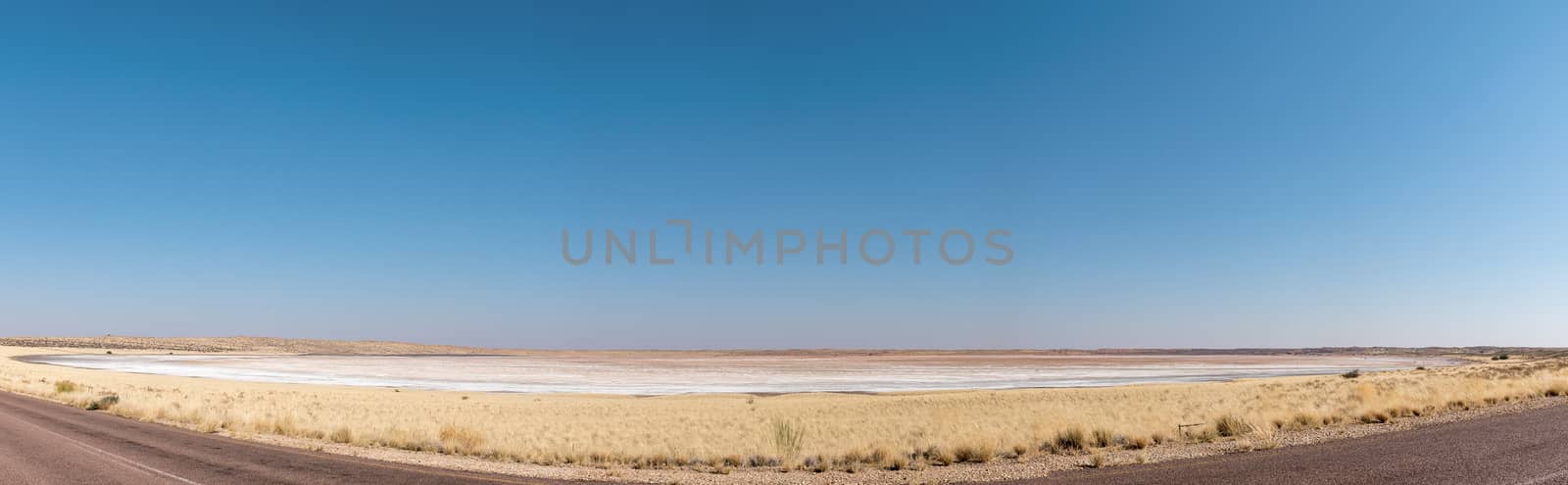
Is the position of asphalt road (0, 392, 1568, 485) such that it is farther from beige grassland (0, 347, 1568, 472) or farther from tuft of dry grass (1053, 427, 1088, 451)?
→ tuft of dry grass (1053, 427, 1088, 451)

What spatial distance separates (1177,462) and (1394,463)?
2.92 metres

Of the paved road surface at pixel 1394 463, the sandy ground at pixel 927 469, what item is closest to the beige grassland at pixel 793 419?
the sandy ground at pixel 927 469

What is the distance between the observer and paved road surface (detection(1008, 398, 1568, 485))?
10.3m

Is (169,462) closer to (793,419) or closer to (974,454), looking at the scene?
(974,454)

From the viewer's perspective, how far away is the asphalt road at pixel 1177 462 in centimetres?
1071

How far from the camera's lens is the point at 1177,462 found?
41.1 feet

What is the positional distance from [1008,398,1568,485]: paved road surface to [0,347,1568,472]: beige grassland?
165 centimetres

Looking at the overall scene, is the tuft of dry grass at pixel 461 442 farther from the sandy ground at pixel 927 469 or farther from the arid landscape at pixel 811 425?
the sandy ground at pixel 927 469

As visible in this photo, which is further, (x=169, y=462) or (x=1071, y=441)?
(x=1071, y=441)

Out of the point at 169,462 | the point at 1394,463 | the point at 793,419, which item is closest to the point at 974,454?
the point at 1394,463

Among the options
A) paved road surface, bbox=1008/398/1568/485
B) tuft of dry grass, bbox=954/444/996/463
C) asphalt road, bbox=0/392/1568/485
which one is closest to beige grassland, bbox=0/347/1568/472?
tuft of dry grass, bbox=954/444/996/463

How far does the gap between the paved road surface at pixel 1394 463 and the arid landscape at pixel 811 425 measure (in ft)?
3.17

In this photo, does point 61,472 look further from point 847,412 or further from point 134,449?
point 847,412

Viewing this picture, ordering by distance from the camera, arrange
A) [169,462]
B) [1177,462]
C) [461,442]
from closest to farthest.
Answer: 1. [1177,462]
2. [169,462]
3. [461,442]
